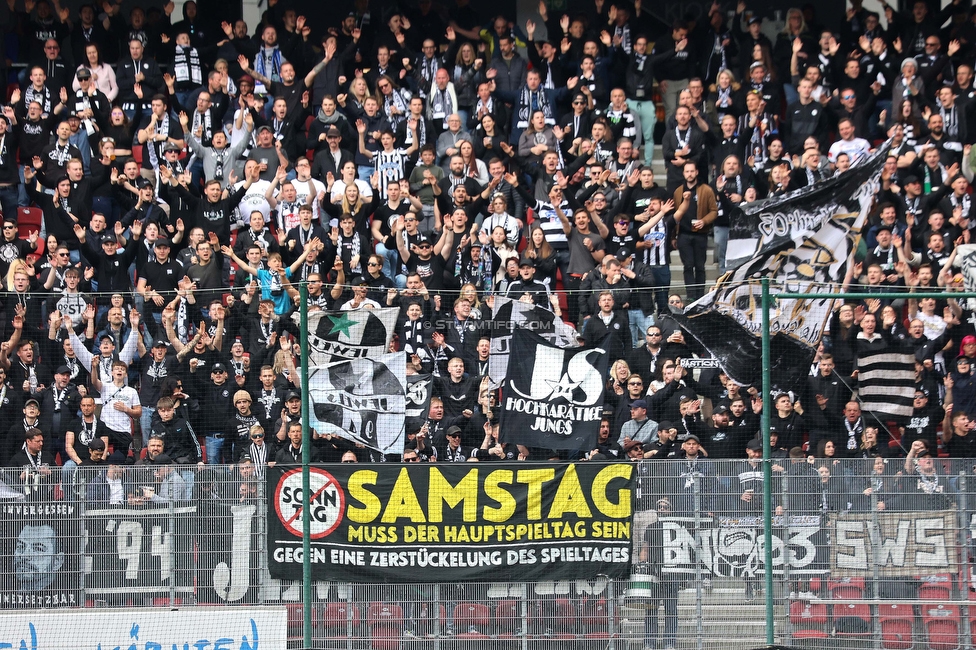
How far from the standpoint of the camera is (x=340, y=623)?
9.46 metres

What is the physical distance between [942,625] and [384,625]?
13.5ft

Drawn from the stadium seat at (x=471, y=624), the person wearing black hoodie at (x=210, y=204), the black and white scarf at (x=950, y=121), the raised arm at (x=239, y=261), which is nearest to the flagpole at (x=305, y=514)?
the stadium seat at (x=471, y=624)

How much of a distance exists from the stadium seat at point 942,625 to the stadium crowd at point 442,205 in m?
1.16

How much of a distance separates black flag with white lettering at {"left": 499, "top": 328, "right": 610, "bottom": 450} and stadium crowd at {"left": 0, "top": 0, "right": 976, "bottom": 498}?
0.14 metres

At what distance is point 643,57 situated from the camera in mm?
16859

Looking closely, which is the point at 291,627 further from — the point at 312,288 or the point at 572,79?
the point at 572,79

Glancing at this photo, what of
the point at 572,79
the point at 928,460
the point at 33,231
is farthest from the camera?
the point at 572,79

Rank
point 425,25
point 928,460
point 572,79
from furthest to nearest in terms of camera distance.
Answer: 1. point 425,25
2. point 572,79
3. point 928,460

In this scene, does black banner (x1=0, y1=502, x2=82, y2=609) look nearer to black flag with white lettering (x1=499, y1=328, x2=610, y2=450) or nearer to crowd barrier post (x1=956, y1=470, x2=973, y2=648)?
black flag with white lettering (x1=499, y1=328, x2=610, y2=450)

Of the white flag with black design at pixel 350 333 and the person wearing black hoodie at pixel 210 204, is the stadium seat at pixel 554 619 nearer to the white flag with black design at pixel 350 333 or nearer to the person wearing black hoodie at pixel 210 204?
the white flag with black design at pixel 350 333

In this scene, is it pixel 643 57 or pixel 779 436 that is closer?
pixel 779 436

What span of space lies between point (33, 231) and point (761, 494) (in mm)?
9936

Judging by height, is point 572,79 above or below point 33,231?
above

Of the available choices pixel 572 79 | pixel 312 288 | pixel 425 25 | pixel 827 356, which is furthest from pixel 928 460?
pixel 425 25
